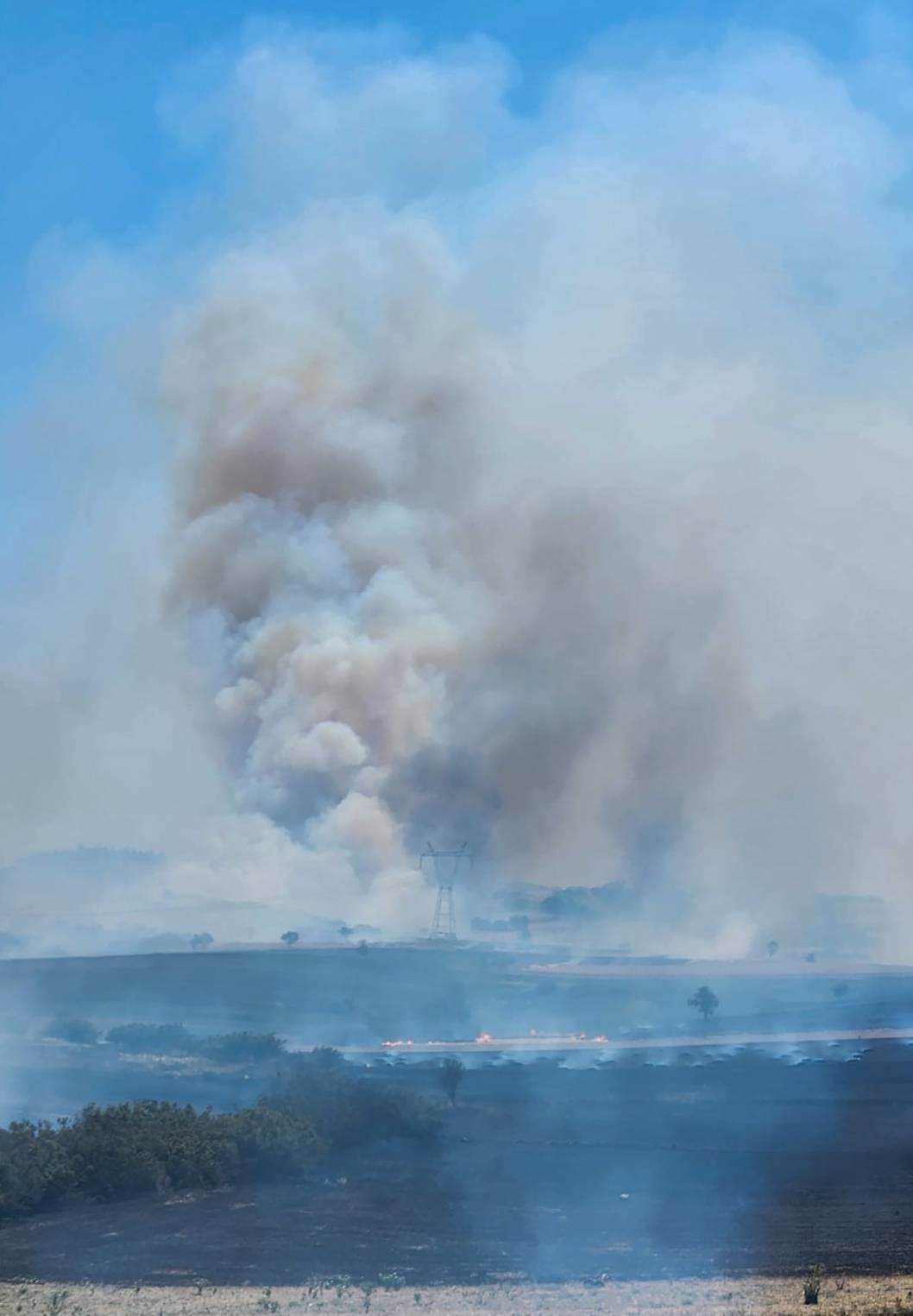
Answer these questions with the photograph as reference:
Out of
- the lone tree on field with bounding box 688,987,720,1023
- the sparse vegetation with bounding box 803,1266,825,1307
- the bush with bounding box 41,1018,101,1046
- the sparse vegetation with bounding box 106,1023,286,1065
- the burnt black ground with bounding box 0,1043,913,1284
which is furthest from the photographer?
the lone tree on field with bounding box 688,987,720,1023

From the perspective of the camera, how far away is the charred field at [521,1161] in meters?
36.2

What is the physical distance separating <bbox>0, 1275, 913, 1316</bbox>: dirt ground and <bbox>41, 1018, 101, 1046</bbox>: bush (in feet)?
176

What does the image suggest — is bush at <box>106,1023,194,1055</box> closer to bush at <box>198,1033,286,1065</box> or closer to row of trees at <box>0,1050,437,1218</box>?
bush at <box>198,1033,286,1065</box>

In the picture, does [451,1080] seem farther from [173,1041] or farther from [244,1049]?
[173,1041]

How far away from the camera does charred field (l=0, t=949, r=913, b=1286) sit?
119 feet

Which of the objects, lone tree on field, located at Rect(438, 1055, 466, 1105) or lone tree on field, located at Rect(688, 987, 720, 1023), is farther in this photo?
lone tree on field, located at Rect(688, 987, 720, 1023)

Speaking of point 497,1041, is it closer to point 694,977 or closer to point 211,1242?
point 694,977

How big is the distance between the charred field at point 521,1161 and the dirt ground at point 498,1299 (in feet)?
3.45

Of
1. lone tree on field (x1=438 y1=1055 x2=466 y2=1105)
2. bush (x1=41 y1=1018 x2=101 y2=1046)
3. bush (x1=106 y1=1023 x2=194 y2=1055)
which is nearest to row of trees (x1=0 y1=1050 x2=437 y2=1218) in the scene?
lone tree on field (x1=438 y1=1055 x2=466 y2=1105)

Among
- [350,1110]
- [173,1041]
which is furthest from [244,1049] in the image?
[350,1110]

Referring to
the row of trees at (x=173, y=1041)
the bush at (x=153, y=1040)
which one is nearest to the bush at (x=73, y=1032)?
the row of trees at (x=173, y=1041)

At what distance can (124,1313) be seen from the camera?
30.9 m

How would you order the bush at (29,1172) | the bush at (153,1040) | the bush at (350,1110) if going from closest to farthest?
1. the bush at (29,1172)
2. the bush at (350,1110)
3. the bush at (153,1040)

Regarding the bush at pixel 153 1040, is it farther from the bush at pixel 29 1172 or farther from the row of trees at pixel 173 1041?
the bush at pixel 29 1172
